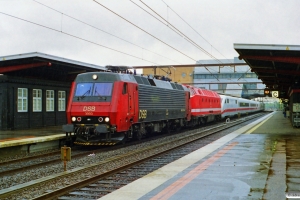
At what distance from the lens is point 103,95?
632 inches

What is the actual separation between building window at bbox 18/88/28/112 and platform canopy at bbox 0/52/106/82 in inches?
34.9

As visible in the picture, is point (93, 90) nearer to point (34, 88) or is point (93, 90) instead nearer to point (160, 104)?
point (160, 104)

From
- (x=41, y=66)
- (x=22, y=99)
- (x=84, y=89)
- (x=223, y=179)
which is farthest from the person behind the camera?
(x=22, y=99)

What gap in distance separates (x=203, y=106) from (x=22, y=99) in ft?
50.4

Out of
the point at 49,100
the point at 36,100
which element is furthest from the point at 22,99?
the point at 49,100

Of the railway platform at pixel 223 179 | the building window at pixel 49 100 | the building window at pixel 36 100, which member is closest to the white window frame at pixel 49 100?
the building window at pixel 49 100

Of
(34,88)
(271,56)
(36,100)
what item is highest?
(271,56)

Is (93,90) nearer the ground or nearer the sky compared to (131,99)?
nearer the sky

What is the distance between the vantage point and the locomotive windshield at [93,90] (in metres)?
16.1

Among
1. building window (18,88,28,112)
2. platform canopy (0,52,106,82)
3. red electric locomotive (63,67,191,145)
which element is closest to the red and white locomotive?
red electric locomotive (63,67,191,145)

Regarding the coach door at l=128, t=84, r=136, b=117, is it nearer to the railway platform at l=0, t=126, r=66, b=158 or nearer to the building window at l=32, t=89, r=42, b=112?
the railway platform at l=0, t=126, r=66, b=158

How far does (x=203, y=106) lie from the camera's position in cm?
3225

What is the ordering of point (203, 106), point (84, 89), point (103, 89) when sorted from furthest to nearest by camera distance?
point (203, 106), point (84, 89), point (103, 89)

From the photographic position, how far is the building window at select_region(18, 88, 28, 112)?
21.7 metres
